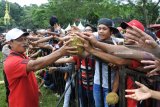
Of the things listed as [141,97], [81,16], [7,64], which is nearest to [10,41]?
[7,64]

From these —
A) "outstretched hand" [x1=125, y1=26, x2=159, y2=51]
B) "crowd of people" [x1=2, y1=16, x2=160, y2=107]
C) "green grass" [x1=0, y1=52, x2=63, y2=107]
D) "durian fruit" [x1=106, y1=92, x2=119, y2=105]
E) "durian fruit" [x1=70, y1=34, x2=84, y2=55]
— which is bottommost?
"green grass" [x1=0, y1=52, x2=63, y2=107]

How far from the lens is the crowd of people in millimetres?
3715

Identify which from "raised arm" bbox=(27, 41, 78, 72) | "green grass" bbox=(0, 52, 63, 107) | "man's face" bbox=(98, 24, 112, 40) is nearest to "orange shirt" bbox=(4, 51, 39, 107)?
"raised arm" bbox=(27, 41, 78, 72)

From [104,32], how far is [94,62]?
3.08 feet

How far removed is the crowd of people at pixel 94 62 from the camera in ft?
12.2

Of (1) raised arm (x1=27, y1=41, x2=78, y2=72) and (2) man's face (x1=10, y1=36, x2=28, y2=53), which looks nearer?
(1) raised arm (x1=27, y1=41, x2=78, y2=72)

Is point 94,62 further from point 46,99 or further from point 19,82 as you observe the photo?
point 46,99

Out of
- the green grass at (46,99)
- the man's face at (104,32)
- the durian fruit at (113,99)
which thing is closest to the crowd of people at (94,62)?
the man's face at (104,32)

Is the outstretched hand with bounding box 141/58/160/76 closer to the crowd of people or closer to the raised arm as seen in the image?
the crowd of people

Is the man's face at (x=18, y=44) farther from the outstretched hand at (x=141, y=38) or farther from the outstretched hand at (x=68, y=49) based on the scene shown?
the outstretched hand at (x=141, y=38)

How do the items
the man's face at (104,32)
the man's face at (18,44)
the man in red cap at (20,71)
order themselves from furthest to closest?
1. the man's face at (104,32)
2. the man's face at (18,44)
3. the man in red cap at (20,71)

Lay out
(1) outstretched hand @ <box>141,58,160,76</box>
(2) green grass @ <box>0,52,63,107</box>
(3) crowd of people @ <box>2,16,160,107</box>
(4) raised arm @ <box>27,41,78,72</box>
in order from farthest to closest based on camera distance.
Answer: (2) green grass @ <box>0,52,63,107</box>
(4) raised arm @ <box>27,41,78,72</box>
(3) crowd of people @ <box>2,16,160,107</box>
(1) outstretched hand @ <box>141,58,160,76</box>

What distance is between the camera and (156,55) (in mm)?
3695

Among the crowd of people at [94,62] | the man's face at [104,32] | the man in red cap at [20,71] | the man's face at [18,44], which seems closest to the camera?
the crowd of people at [94,62]
